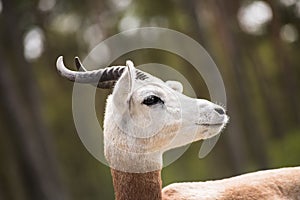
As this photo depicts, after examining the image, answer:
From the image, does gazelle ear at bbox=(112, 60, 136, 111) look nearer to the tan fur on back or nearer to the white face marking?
the white face marking

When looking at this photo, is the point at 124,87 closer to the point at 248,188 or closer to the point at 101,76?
the point at 101,76

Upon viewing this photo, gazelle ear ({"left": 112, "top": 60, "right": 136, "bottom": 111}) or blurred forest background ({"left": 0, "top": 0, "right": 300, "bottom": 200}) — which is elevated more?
blurred forest background ({"left": 0, "top": 0, "right": 300, "bottom": 200})

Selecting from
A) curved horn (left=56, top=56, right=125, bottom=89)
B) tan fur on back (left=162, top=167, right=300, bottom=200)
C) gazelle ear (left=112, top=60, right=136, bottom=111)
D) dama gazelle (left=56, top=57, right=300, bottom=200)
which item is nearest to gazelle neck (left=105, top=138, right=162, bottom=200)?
dama gazelle (left=56, top=57, right=300, bottom=200)

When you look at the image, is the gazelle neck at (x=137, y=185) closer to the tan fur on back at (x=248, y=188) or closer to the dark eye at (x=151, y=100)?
the tan fur on back at (x=248, y=188)

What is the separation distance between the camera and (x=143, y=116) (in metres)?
7.22

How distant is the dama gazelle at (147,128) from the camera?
23.6 ft

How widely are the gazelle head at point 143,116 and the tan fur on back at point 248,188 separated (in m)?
0.49

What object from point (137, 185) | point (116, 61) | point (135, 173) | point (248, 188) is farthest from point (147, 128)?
point (116, 61)

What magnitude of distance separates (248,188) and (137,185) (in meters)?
1.06

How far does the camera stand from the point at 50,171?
20.3 metres

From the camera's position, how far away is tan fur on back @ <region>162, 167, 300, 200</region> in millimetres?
7449

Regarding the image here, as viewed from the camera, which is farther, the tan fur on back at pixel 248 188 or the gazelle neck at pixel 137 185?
the tan fur on back at pixel 248 188

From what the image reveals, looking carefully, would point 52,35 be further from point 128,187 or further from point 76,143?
point 128,187

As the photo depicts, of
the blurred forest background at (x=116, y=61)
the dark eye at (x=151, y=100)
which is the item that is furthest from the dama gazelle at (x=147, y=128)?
the blurred forest background at (x=116, y=61)
